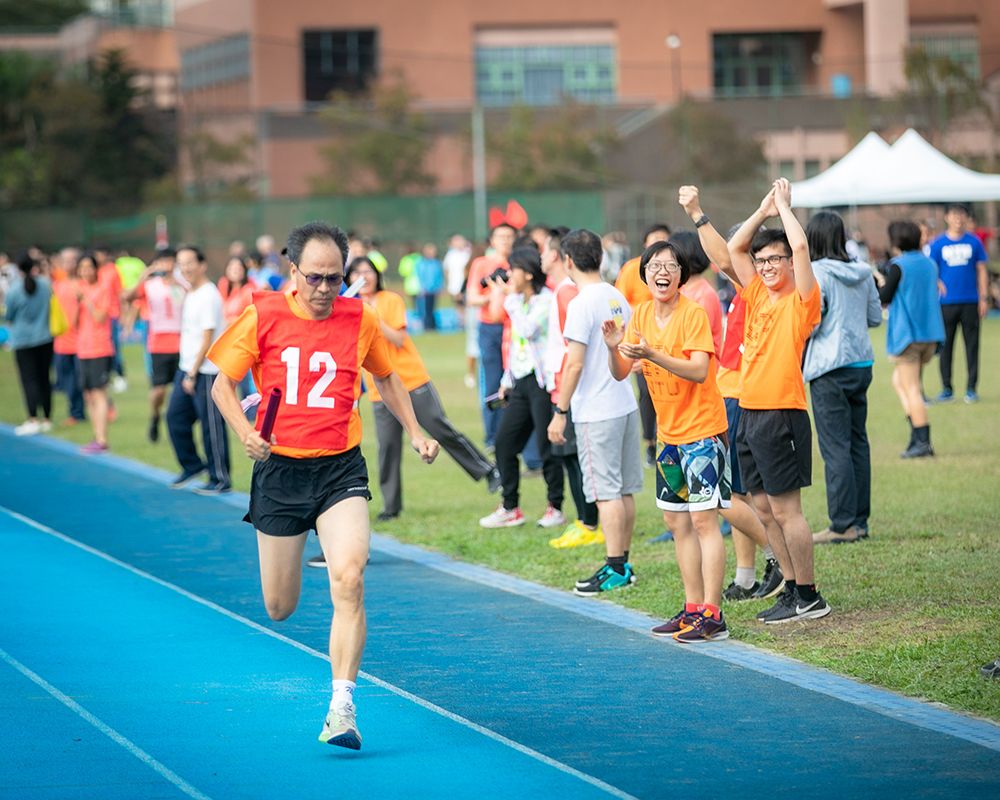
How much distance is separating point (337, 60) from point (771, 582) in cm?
6104

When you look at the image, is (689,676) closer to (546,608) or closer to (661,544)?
(546,608)

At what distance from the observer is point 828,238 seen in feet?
33.9

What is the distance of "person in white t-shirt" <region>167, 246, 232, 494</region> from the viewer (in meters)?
14.0

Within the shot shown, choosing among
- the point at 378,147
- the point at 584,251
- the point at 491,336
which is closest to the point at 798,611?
the point at 584,251

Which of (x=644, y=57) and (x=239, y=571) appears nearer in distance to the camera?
(x=239, y=571)

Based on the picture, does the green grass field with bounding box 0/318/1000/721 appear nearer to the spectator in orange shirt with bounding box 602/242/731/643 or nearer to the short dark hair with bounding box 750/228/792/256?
the spectator in orange shirt with bounding box 602/242/731/643

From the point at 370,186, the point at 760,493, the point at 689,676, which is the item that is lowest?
the point at 689,676

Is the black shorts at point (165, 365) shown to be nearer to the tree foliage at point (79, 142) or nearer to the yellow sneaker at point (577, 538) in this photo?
the yellow sneaker at point (577, 538)

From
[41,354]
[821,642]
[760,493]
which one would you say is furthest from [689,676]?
[41,354]

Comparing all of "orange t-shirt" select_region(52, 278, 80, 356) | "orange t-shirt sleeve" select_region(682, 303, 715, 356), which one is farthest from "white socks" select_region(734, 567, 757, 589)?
"orange t-shirt" select_region(52, 278, 80, 356)

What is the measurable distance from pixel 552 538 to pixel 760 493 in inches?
113

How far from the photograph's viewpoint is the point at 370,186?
200 feet

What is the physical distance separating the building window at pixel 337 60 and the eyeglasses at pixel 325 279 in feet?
203

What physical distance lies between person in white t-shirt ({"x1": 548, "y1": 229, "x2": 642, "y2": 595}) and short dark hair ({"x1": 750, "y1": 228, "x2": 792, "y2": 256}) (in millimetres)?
1247
